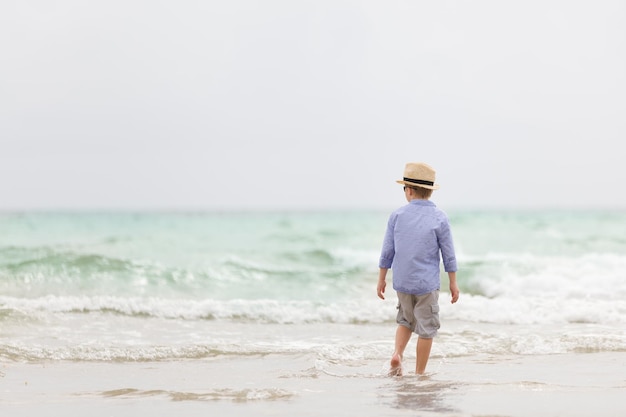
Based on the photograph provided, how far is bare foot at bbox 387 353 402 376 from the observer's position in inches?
230

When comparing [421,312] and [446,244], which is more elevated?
[446,244]

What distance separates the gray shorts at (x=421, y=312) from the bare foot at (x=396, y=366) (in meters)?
0.24

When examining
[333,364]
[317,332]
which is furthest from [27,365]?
[317,332]

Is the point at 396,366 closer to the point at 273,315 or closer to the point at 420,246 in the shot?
the point at 420,246

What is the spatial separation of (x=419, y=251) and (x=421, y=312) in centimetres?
45

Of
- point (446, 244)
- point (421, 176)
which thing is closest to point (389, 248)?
point (446, 244)

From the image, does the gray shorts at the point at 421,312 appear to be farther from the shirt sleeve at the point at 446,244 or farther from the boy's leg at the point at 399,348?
the shirt sleeve at the point at 446,244

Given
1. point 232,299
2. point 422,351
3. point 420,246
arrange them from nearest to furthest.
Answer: point 420,246 → point 422,351 → point 232,299

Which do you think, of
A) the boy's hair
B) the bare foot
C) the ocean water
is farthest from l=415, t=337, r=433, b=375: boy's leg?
the boy's hair

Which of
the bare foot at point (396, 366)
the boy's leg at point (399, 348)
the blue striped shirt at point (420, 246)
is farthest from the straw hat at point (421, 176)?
the bare foot at point (396, 366)

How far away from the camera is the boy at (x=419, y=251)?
18.4ft

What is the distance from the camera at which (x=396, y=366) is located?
5871mm

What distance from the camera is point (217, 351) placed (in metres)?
7.39

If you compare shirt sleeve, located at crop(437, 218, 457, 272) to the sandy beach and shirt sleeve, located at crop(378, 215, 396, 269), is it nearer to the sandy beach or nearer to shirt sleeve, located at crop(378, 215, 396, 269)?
shirt sleeve, located at crop(378, 215, 396, 269)
